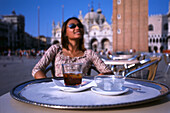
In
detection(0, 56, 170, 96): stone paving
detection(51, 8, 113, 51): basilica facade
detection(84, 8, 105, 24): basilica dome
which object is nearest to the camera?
detection(0, 56, 170, 96): stone paving

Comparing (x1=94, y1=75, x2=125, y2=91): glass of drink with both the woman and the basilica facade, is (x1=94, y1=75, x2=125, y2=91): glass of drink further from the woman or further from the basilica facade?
the basilica facade

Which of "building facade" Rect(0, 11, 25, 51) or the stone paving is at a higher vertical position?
"building facade" Rect(0, 11, 25, 51)

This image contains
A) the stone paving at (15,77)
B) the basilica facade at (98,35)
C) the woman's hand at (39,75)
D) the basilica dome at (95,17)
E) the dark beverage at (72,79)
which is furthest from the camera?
the basilica dome at (95,17)

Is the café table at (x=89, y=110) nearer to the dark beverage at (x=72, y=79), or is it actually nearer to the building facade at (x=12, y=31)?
the dark beverage at (x=72, y=79)

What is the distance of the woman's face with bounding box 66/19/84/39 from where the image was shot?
6.36 ft

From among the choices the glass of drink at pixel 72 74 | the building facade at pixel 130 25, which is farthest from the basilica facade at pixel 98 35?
the glass of drink at pixel 72 74

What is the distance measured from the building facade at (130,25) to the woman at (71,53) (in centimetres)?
2607

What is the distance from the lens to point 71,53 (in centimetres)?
209

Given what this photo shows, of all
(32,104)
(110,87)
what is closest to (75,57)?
(110,87)

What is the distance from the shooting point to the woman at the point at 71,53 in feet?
6.37

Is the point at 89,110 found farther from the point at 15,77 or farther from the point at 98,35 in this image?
the point at 98,35

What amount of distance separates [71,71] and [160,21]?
53.7 m

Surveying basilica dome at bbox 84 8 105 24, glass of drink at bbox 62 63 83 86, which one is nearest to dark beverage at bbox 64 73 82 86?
glass of drink at bbox 62 63 83 86

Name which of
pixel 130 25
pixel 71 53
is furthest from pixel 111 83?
pixel 130 25
